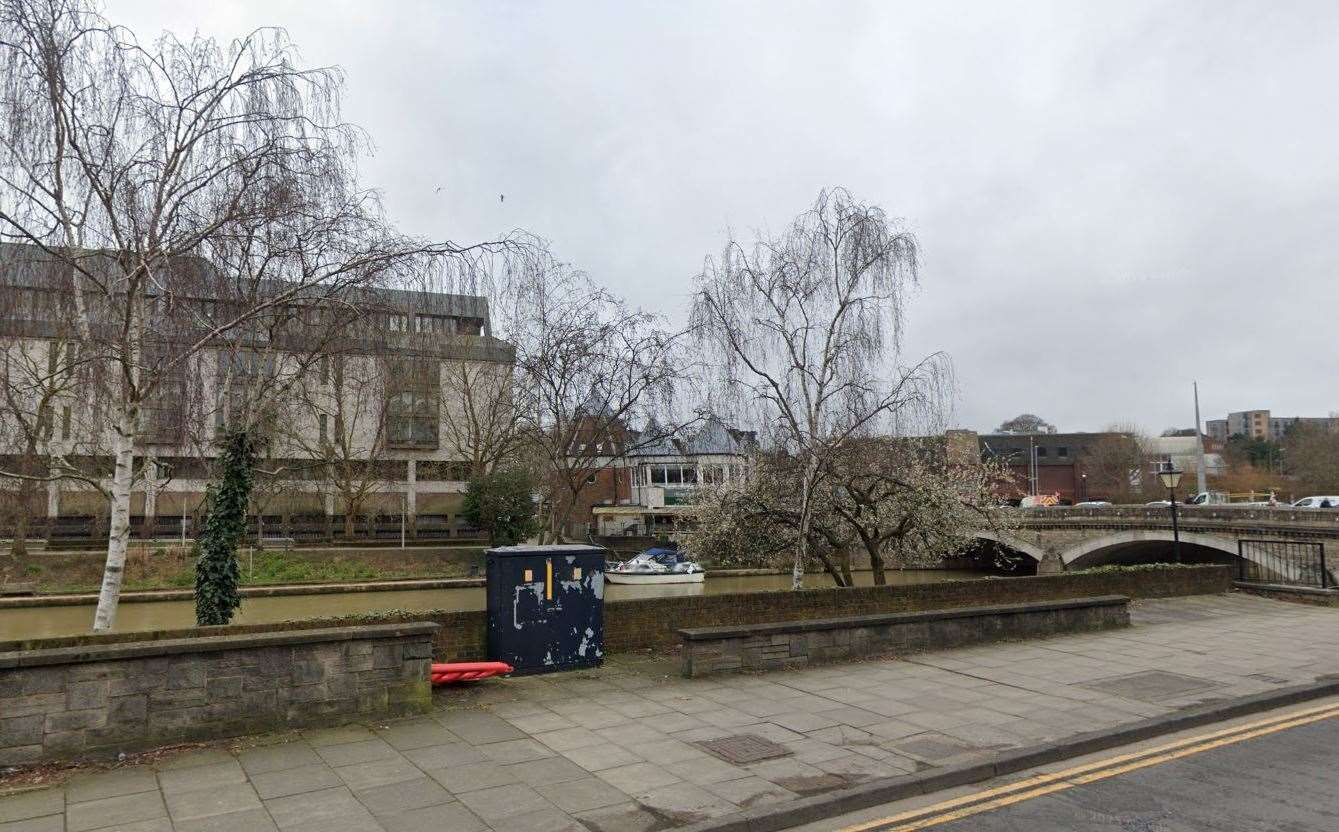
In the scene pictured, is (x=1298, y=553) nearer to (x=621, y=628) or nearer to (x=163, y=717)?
(x=621, y=628)

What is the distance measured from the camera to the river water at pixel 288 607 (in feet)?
90.7

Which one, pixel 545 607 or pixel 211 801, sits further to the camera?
pixel 545 607

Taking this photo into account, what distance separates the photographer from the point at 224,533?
1385 cm

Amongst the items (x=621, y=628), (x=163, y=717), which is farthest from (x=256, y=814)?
(x=621, y=628)

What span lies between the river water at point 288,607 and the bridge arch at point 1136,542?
9.89 meters

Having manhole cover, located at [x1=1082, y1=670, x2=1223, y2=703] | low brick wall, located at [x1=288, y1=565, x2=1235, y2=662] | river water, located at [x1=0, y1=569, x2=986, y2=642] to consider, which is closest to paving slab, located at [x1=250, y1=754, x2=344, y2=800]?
low brick wall, located at [x1=288, y1=565, x2=1235, y2=662]

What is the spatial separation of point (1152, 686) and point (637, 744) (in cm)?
667

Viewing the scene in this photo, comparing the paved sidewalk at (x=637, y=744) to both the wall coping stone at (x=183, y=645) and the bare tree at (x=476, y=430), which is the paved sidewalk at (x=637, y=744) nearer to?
the wall coping stone at (x=183, y=645)

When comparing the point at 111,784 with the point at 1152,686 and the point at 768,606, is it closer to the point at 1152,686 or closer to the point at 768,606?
the point at 768,606

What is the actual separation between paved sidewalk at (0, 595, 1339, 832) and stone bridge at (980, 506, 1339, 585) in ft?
66.2

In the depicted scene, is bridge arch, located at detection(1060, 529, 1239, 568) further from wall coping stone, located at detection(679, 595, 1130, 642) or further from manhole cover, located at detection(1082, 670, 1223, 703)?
manhole cover, located at detection(1082, 670, 1223, 703)

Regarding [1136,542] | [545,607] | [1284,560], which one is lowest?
[1136,542]

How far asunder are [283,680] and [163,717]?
967mm

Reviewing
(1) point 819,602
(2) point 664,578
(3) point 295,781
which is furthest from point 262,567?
(3) point 295,781
